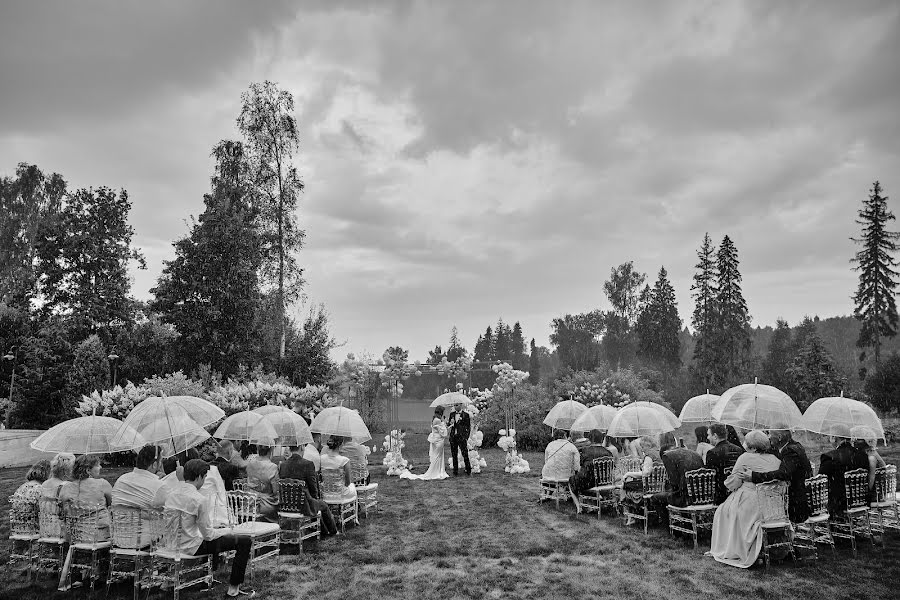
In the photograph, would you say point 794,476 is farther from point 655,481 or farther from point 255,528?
point 255,528

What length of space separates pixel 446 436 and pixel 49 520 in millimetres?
9453

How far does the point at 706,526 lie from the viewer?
810cm

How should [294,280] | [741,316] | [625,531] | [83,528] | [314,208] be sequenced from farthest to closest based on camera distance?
[741,316] < [314,208] < [294,280] < [625,531] < [83,528]

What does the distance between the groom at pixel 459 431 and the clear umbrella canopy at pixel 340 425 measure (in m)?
4.99

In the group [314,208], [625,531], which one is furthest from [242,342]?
[625,531]

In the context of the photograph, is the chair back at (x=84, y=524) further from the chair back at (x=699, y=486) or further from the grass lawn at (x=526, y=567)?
the chair back at (x=699, y=486)

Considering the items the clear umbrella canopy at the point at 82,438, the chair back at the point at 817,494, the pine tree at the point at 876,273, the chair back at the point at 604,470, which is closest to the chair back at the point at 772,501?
the chair back at the point at 817,494

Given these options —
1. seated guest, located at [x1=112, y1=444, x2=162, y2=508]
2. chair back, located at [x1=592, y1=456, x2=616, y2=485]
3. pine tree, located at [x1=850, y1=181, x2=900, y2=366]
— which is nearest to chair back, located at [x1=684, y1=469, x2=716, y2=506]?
chair back, located at [x1=592, y1=456, x2=616, y2=485]

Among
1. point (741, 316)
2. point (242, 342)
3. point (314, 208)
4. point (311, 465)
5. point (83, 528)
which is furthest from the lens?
point (741, 316)

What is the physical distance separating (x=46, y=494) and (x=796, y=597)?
8.34 metres

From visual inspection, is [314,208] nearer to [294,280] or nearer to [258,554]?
[294,280]

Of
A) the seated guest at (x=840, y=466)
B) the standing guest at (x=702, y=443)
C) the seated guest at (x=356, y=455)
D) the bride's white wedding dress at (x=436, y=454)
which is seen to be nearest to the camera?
the seated guest at (x=840, y=466)

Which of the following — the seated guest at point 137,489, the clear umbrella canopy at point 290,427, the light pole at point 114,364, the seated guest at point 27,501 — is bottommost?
the seated guest at point 27,501

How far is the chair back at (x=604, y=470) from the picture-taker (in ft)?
33.2
